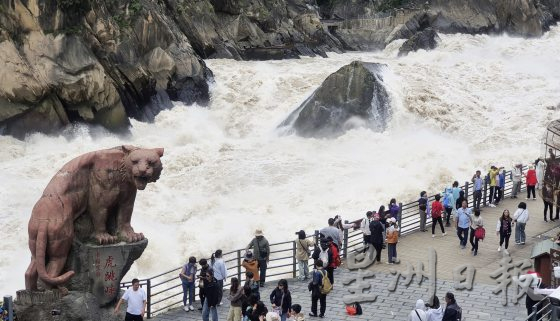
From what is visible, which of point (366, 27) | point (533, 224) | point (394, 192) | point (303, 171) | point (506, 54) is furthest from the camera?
point (366, 27)

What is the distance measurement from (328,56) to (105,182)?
131ft

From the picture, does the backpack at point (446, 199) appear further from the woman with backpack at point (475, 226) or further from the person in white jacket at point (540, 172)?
the person in white jacket at point (540, 172)

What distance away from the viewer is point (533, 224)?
20.6 meters

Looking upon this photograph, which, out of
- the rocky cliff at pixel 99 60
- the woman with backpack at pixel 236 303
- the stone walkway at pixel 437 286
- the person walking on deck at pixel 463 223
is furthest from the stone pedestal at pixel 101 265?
the rocky cliff at pixel 99 60

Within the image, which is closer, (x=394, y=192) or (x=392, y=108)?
(x=394, y=192)

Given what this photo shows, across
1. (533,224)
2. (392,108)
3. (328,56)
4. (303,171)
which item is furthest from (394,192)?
(328,56)

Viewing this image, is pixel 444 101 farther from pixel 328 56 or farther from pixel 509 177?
pixel 328 56

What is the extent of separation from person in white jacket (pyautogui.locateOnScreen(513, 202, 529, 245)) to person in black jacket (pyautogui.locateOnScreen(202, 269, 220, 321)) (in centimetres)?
813

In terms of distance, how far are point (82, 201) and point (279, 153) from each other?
1790 cm

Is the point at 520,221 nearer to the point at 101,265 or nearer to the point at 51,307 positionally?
the point at 101,265

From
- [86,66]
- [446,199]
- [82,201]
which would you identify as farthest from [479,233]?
[86,66]

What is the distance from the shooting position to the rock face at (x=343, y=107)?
1257 inches

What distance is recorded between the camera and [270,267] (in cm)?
1664

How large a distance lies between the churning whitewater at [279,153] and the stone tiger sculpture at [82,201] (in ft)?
22.2
